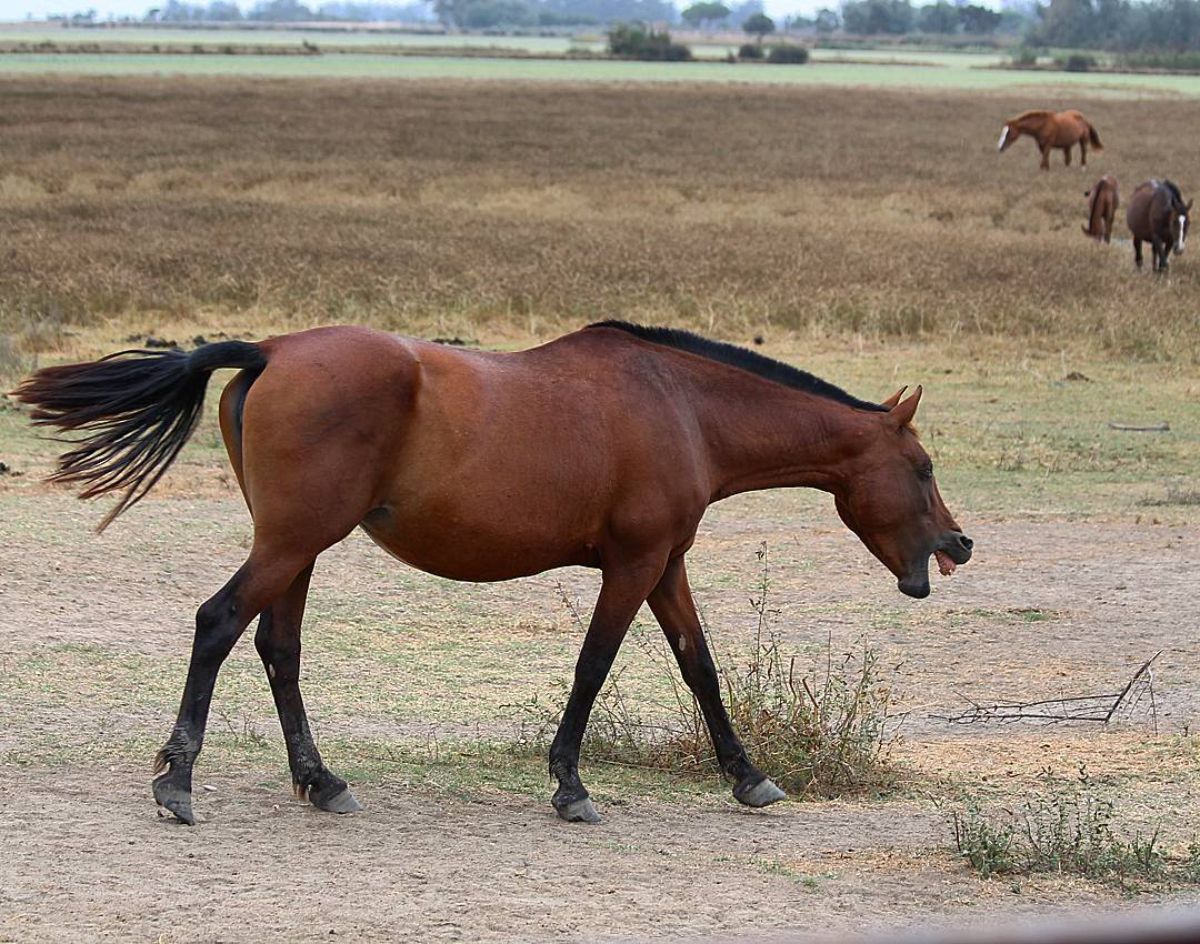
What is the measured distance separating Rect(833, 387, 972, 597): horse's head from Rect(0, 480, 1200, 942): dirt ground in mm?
816

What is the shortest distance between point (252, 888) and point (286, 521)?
1109mm

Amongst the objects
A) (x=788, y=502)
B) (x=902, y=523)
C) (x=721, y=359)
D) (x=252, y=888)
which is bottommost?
(x=788, y=502)

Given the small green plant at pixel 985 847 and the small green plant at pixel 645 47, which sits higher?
the small green plant at pixel 645 47

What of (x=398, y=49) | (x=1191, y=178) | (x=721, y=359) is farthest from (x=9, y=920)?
(x=398, y=49)

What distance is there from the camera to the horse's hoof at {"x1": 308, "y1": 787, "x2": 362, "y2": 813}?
17.5 ft

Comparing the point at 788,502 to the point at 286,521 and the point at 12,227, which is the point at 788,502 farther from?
the point at 12,227

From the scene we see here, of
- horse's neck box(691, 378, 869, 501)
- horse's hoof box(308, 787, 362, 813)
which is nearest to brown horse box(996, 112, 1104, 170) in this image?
horse's neck box(691, 378, 869, 501)

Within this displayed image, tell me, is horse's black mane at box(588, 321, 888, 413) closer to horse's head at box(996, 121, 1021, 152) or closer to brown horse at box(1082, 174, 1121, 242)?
brown horse at box(1082, 174, 1121, 242)

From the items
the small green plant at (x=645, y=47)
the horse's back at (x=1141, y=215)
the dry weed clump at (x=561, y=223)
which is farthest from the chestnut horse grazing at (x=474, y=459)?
the small green plant at (x=645, y=47)

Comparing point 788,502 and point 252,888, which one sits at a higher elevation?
point 252,888

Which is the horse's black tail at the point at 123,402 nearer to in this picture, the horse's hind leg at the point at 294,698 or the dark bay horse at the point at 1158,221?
the horse's hind leg at the point at 294,698

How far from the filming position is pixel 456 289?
1816 centimetres

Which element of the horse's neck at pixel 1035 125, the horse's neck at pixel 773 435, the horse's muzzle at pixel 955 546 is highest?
the horse's neck at pixel 773 435

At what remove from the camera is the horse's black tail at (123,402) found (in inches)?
213
